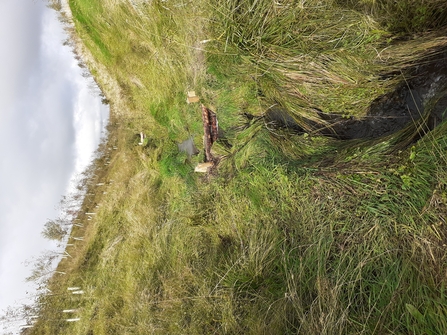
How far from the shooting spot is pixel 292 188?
2818mm

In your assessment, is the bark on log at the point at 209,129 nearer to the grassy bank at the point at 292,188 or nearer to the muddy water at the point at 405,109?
the grassy bank at the point at 292,188

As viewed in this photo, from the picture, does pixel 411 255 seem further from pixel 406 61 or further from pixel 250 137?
pixel 250 137

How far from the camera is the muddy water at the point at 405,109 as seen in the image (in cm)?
224

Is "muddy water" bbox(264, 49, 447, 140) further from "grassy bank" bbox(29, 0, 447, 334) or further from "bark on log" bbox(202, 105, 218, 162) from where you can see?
"bark on log" bbox(202, 105, 218, 162)

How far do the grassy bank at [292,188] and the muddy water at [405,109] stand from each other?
0.29 feet

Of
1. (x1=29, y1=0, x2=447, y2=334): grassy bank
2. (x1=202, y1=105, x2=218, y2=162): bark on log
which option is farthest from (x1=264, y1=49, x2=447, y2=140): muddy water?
(x1=202, y1=105, x2=218, y2=162): bark on log

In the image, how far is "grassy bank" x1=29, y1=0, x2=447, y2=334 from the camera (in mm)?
2076

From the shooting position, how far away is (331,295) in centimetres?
228

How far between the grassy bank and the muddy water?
9 cm

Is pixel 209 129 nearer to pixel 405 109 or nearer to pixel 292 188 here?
pixel 292 188

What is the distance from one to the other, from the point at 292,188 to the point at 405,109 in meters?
1.13

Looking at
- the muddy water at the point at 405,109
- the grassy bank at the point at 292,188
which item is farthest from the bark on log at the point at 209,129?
the muddy water at the point at 405,109

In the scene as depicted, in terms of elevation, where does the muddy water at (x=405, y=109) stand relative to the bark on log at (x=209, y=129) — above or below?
above

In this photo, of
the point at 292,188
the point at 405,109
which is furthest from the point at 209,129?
the point at 405,109
